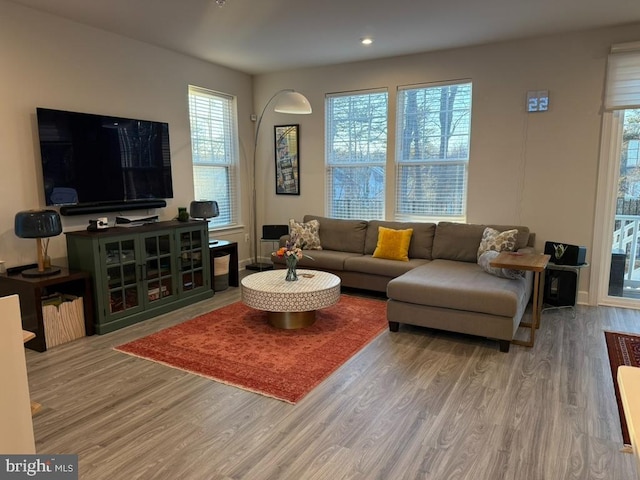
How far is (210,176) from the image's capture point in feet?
18.0

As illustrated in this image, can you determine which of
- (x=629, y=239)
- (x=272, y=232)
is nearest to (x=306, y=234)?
(x=272, y=232)

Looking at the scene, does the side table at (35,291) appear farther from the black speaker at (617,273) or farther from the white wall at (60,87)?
the black speaker at (617,273)

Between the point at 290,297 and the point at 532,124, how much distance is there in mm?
3114

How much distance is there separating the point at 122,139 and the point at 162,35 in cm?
109

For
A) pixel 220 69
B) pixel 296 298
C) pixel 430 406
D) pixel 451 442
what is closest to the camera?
pixel 451 442

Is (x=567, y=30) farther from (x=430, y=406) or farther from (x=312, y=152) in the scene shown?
(x=430, y=406)

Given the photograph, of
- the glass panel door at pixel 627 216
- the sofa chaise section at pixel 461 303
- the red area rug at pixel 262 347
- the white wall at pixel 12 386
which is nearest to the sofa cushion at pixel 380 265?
the red area rug at pixel 262 347

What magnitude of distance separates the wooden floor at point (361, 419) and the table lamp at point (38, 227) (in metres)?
0.68

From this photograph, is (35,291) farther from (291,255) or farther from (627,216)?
(627,216)

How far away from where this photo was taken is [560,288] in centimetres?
429

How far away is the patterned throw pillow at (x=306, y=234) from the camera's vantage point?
17.1ft

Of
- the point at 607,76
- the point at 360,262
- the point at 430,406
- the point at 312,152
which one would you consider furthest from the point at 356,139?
the point at 430,406

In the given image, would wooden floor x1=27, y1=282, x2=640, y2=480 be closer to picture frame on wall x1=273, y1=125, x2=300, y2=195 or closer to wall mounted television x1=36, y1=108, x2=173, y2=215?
wall mounted television x1=36, y1=108, x2=173, y2=215

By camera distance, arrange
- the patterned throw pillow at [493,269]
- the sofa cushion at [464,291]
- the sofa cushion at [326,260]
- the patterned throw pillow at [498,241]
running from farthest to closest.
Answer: the sofa cushion at [326,260]
the patterned throw pillow at [498,241]
the patterned throw pillow at [493,269]
the sofa cushion at [464,291]
